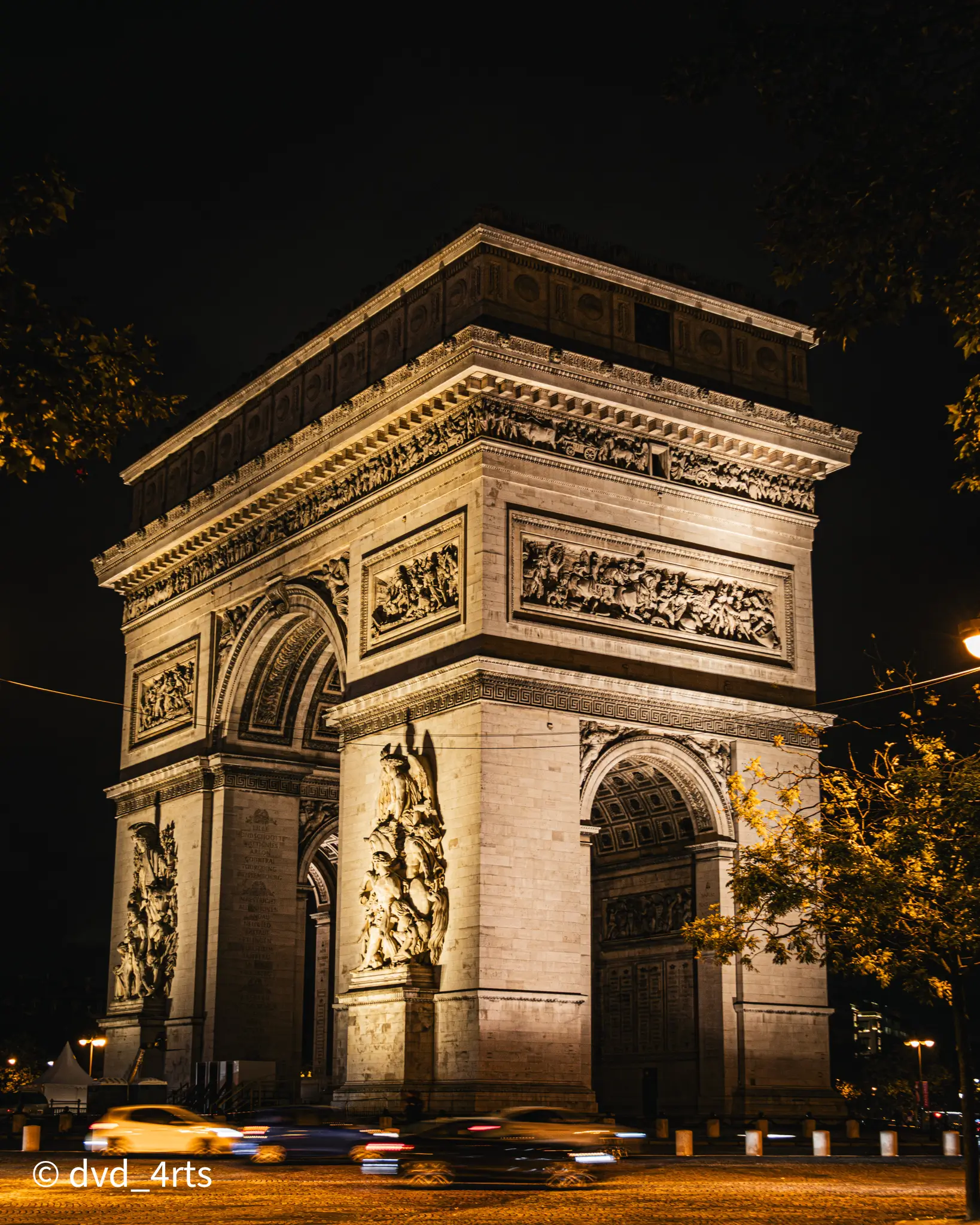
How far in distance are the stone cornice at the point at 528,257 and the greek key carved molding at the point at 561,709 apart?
8287 mm

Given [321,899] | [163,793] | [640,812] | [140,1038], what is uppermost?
[163,793]

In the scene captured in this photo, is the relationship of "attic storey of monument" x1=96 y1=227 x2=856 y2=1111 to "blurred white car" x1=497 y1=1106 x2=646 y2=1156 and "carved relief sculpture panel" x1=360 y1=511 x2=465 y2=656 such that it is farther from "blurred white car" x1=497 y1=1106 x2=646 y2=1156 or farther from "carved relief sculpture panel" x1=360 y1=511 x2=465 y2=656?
"blurred white car" x1=497 y1=1106 x2=646 y2=1156

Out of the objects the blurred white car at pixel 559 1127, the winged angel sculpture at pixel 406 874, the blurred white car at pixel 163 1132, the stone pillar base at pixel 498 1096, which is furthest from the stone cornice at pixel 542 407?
the blurred white car at pixel 559 1127

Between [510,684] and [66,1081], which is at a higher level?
[510,684]

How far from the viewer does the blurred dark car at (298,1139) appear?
90.2 ft

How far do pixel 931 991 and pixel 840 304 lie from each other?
10.6 m

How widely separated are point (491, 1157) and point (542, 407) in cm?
1670

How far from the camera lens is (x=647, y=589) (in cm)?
3634

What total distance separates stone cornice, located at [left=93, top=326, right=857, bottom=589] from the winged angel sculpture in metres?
7.69

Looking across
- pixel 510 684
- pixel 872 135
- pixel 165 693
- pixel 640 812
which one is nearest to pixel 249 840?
pixel 165 693

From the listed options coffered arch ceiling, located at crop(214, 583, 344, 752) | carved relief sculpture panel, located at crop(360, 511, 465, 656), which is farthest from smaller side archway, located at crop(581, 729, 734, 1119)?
coffered arch ceiling, located at crop(214, 583, 344, 752)

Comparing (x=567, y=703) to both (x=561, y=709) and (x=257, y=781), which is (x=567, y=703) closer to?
(x=561, y=709)

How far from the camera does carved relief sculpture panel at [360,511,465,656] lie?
35000 millimetres

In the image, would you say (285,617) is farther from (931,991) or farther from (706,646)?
(931,991)
